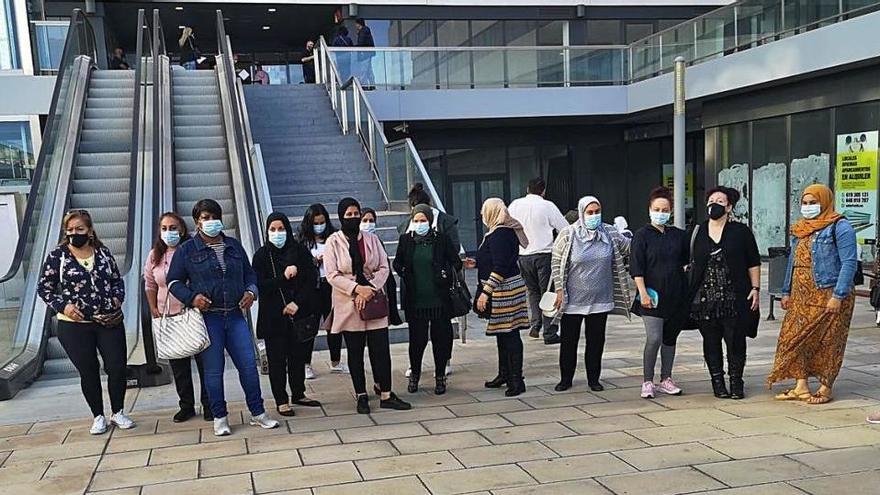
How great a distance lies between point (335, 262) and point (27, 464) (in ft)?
7.85

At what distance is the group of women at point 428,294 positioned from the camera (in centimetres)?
514

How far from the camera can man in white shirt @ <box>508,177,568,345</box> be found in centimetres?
795

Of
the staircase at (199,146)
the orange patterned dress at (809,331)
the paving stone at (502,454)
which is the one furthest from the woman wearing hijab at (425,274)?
the staircase at (199,146)

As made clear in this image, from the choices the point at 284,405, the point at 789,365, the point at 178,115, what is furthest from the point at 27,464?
the point at 178,115

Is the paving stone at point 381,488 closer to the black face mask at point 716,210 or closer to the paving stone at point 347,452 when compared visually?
the paving stone at point 347,452

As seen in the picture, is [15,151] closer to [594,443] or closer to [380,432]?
[380,432]

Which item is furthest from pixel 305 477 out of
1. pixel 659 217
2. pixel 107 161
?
pixel 107 161

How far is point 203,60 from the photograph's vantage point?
58.7ft

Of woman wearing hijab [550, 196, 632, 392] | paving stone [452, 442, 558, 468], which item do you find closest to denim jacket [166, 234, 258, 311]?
paving stone [452, 442, 558, 468]

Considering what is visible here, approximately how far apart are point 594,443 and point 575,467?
457 millimetres

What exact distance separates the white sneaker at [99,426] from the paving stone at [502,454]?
2583mm

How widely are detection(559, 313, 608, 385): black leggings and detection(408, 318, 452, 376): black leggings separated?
957 millimetres

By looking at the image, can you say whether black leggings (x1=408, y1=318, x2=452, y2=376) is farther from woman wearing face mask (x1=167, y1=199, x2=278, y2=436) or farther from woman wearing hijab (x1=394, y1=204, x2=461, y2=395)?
woman wearing face mask (x1=167, y1=199, x2=278, y2=436)

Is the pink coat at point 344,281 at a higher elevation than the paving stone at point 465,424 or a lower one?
higher
